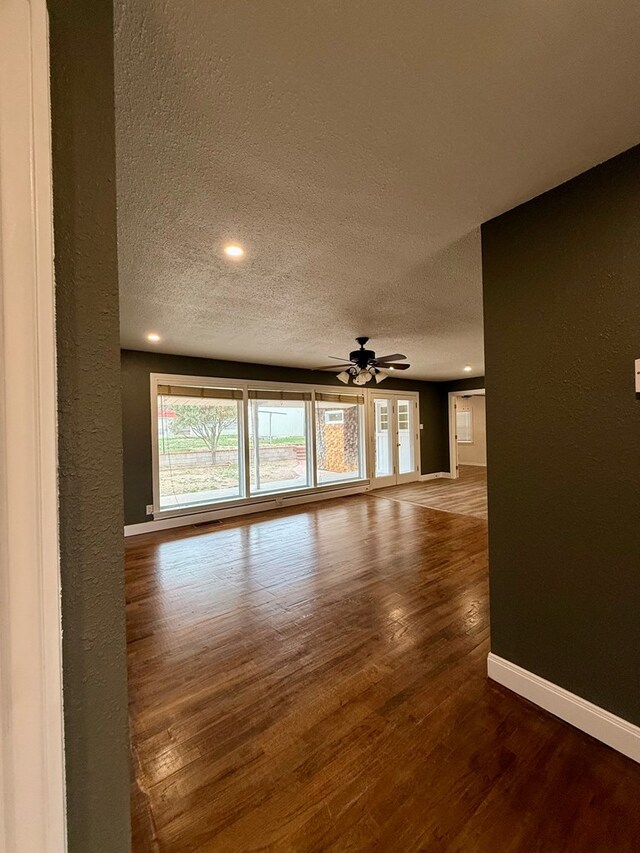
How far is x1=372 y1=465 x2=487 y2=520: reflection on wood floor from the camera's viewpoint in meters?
5.52

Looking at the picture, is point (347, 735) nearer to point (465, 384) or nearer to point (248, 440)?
point (248, 440)

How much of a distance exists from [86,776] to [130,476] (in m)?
4.41

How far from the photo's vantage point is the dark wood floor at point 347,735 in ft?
3.82

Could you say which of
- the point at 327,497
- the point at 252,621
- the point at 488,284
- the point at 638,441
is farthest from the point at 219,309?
the point at 327,497

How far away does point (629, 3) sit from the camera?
2.78ft

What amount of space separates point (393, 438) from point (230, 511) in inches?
148

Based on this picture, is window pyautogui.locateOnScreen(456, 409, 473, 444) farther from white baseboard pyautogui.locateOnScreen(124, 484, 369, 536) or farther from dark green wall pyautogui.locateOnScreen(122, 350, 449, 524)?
dark green wall pyautogui.locateOnScreen(122, 350, 449, 524)

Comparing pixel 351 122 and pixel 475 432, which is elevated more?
pixel 351 122

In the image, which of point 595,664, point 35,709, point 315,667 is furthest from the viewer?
point 315,667

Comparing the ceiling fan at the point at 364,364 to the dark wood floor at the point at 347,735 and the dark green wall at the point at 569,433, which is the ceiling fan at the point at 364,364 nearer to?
the dark green wall at the point at 569,433

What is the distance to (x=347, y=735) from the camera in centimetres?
151

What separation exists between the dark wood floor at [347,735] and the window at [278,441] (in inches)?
109

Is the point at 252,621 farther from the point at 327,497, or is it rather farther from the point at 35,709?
the point at 327,497

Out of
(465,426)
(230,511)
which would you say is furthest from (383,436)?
(465,426)
